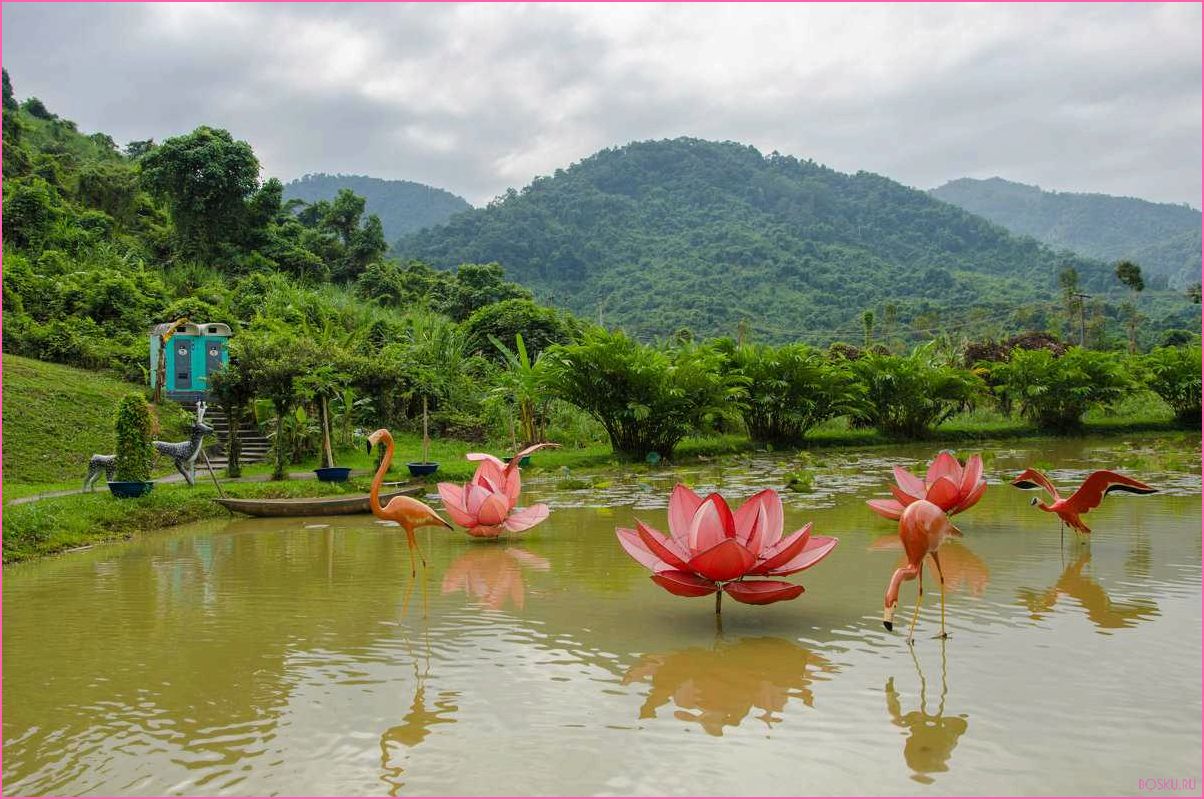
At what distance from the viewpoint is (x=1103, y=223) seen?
437 ft

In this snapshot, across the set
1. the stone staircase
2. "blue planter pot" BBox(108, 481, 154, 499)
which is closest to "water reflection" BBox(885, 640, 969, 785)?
"blue planter pot" BBox(108, 481, 154, 499)

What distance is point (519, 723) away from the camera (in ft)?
11.5

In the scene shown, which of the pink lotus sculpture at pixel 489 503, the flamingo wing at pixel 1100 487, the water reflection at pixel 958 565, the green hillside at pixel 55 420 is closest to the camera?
the flamingo wing at pixel 1100 487

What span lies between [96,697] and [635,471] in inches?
426

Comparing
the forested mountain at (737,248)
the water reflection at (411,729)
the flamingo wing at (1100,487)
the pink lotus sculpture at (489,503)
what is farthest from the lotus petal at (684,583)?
the forested mountain at (737,248)

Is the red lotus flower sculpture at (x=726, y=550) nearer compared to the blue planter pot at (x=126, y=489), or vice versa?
the red lotus flower sculpture at (x=726, y=550)

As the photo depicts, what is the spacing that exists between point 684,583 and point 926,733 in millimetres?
1610

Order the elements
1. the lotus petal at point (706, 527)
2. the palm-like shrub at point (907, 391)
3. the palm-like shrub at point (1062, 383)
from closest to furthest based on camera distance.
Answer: the lotus petal at point (706, 527) → the palm-like shrub at point (907, 391) → the palm-like shrub at point (1062, 383)

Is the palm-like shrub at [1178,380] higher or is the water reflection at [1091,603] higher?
the palm-like shrub at [1178,380]

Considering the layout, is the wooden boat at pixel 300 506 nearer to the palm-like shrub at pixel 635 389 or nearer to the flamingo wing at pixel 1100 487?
the palm-like shrub at pixel 635 389

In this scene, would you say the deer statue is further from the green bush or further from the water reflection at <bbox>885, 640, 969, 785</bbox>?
the water reflection at <bbox>885, 640, 969, 785</bbox>

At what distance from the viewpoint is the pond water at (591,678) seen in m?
3.07

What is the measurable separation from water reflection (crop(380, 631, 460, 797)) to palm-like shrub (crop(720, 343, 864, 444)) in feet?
46.9

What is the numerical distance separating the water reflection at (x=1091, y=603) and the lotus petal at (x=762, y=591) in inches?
56.2
